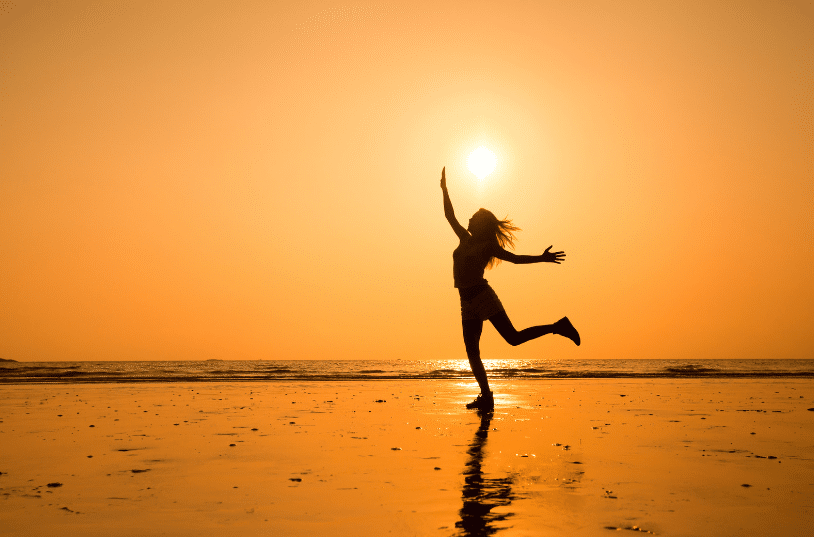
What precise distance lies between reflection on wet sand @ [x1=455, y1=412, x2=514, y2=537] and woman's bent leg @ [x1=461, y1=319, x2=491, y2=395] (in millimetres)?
3531

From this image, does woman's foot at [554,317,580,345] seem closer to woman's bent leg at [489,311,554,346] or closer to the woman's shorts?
woman's bent leg at [489,311,554,346]

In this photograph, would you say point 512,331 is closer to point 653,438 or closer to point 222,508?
point 653,438

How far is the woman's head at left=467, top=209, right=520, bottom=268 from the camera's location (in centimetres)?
877

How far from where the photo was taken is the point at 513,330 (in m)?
8.55

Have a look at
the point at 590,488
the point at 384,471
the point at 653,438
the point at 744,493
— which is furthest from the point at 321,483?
the point at 653,438

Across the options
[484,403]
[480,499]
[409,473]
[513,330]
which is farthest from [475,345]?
[480,499]

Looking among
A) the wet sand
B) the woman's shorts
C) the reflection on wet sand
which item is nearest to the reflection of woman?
the woman's shorts

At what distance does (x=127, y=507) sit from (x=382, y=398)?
8132 millimetres

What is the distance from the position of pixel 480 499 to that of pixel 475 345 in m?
5.07

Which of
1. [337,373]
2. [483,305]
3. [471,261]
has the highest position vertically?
[471,261]

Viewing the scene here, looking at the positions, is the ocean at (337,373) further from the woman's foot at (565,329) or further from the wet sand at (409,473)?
the wet sand at (409,473)

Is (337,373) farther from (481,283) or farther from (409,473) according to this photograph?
(409,473)

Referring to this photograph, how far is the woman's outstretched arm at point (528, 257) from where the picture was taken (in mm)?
8211

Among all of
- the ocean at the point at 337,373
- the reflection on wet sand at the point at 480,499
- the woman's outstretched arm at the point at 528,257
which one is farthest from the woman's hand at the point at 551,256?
the ocean at the point at 337,373
